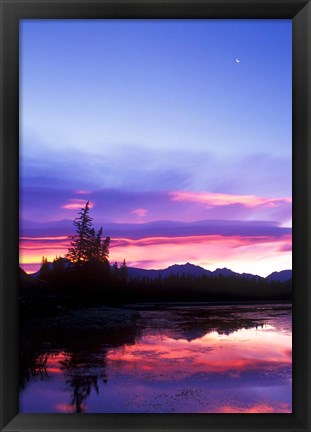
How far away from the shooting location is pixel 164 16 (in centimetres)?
169

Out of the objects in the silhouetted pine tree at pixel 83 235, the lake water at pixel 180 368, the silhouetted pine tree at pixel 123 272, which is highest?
the silhouetted pine tree at pixel 83 235

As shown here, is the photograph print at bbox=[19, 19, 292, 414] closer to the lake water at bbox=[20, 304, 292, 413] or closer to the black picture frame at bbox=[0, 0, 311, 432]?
the lake water at bbox=[20, 304, 292, 413]

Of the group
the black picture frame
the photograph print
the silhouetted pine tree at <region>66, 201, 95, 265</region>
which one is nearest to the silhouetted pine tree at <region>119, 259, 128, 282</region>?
A: the photograph print

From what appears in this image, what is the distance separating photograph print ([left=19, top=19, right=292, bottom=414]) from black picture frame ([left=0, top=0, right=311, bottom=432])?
0.54 feet

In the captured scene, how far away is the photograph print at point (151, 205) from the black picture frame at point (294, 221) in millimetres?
164

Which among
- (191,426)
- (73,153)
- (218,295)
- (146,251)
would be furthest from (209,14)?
(191,426)

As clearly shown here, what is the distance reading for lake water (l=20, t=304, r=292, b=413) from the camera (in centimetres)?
175

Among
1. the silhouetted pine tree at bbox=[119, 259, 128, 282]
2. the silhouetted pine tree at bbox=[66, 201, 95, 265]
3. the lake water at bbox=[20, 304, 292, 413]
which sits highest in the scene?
the silhouetted pine tree at bbox=[66, 201, 95, 265]

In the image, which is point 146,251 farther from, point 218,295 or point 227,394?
point 227,394

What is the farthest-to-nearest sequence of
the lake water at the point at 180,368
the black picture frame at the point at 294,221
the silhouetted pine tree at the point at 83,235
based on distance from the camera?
the silhouetted pine tree at the point at 83,235
the lake water at the point at 180,368
the black picture frame at the point at 294,221

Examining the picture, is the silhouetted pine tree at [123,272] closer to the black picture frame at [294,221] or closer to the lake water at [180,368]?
the lake water at [180,368]

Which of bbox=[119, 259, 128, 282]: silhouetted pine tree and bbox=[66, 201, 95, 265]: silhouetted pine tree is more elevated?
bbox=[66, 201, 95, 265]: silhouetted pine tree

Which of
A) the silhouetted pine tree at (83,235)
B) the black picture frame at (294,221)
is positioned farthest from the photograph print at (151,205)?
the black picture frame at (294,221)

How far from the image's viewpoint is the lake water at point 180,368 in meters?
1.75
